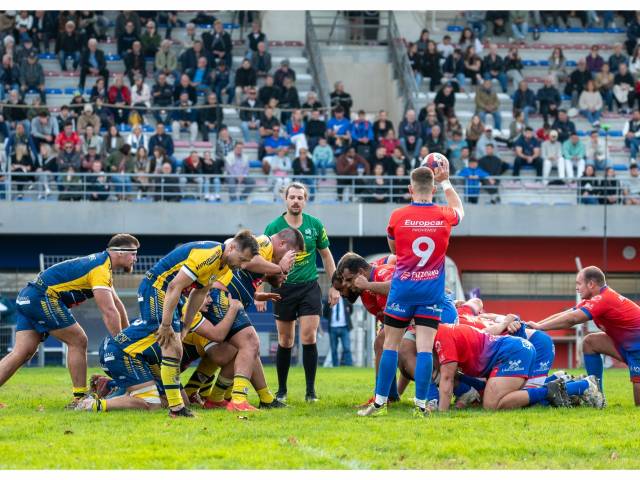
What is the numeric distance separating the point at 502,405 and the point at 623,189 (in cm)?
1678

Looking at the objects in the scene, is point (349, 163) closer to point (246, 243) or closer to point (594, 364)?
point (594, 364)

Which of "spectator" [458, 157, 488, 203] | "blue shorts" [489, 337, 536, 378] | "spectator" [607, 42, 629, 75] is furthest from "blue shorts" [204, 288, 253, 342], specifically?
"spectator" [607, 42, 629, 75]

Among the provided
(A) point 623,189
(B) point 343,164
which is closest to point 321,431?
(B) point 343,164

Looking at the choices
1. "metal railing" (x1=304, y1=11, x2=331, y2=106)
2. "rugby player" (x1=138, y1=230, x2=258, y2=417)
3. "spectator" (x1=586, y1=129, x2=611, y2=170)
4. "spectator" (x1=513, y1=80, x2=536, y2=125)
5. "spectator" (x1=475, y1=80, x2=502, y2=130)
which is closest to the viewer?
"rugby player" (x1=138, y1=230, x2=258, y2=417)

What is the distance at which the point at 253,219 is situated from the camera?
25344mm

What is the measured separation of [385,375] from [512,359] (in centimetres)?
131

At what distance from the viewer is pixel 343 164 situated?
86.1ft

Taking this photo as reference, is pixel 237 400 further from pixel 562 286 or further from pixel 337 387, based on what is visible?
pixel 562 286

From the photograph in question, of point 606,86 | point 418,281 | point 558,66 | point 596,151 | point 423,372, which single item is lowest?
point 423,372

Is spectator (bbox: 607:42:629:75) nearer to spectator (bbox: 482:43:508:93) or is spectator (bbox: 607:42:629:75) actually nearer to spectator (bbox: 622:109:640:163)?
spectator (bbox: 622:109:640:163)

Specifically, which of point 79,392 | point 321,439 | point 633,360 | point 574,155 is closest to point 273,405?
point 79,392

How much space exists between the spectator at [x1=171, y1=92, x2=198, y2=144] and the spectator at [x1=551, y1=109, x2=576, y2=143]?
843 centimetres

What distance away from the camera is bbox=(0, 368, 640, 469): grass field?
772 centimetres

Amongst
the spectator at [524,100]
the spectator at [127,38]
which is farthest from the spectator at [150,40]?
the spectator at [524,100]
